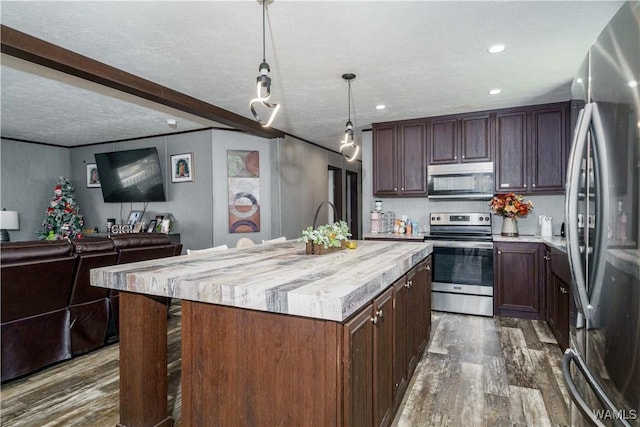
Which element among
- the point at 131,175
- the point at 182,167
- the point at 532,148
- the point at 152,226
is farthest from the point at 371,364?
the point at 131,175

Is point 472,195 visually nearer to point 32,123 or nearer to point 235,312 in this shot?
point 235,312

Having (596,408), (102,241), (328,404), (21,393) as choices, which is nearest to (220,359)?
(328,404)

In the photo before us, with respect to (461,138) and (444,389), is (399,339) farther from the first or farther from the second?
(461,138)

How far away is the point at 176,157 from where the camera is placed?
228 inches

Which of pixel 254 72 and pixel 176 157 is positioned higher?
pixel 254 72

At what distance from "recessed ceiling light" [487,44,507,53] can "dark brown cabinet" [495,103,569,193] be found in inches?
67.2

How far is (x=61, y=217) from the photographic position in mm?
6441

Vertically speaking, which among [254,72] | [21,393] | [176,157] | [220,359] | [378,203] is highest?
[254,72]

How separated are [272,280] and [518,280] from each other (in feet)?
11.1

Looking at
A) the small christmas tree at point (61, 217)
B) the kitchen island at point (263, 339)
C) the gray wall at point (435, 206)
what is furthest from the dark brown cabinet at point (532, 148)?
the small christmas tree at point (61, 217)

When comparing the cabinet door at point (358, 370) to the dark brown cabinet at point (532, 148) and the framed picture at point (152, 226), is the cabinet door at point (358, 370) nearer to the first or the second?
the dark brown cabinet at point (532, 148)

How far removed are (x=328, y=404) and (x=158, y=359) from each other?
1025 mm

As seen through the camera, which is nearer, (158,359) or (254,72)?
(158,359)

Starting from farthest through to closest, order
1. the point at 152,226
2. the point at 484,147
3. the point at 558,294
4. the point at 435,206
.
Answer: the point at 152,226 → the point at 435,206 → the point at 484,147 → the point at 558,294
